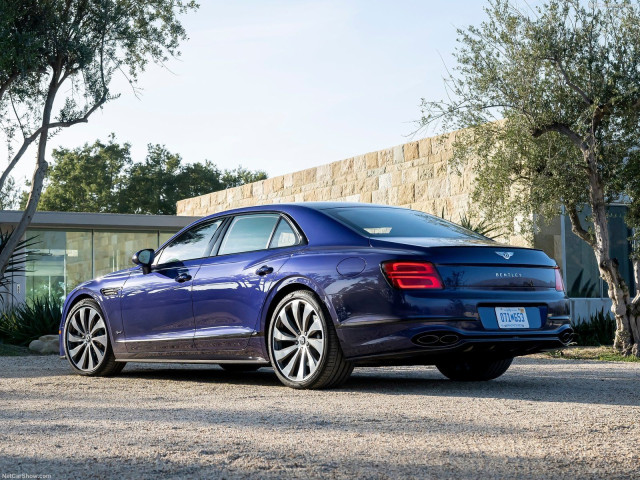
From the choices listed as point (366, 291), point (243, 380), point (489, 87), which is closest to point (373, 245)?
point (366, 291)

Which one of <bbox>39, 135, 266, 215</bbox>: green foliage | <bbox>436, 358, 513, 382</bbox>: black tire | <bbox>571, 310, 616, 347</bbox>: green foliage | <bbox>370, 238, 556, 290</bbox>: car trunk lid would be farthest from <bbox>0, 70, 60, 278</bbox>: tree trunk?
<bbox>39, 135, 266, 215</bbox>: green foliage

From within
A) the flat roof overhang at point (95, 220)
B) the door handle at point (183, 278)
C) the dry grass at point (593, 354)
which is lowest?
the dry grass at point (593, 354)

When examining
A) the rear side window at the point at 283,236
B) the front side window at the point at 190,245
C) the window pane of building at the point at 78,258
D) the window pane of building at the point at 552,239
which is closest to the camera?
the rear side window at the point at 283,236

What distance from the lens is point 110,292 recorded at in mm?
9211

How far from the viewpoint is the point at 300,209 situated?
797cm

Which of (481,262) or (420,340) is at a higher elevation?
(481,262)

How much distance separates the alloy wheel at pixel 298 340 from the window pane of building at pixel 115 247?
60.5ft

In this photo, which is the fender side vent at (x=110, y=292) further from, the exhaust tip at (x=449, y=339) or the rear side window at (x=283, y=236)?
the exhaust tip at (x=449, y=339)

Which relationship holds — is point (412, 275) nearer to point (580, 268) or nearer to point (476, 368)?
point (476, 368)

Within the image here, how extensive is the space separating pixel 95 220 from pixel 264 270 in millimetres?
17673

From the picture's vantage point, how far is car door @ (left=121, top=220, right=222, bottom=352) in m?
8.38

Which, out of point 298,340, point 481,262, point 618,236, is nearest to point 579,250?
point 618,236

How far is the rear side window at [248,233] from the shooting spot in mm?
8094

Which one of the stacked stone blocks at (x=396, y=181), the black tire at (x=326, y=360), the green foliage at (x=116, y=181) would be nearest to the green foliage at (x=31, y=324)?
the stacked stone blocks at (x=396, y=181)
